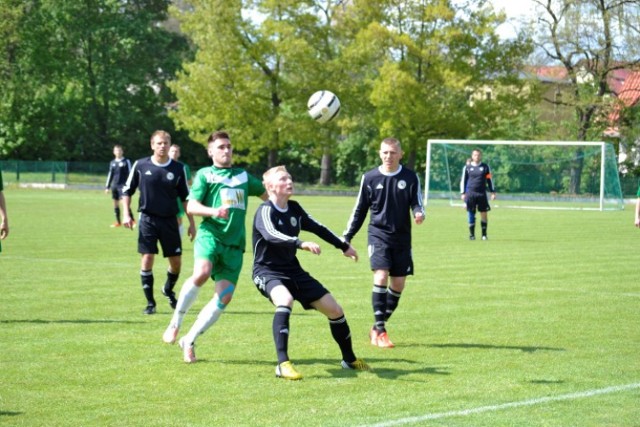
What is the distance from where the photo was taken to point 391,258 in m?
9.88

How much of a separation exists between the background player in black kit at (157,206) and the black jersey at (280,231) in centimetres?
354

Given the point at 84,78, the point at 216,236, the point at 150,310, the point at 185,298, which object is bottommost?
the point at 150,310

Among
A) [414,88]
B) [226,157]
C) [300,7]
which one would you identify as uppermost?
[300,7]

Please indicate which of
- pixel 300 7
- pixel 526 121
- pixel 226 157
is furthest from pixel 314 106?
pixel 526 121

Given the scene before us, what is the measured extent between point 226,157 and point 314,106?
4.90 meters

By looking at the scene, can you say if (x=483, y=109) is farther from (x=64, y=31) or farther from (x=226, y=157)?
(x=226, y=157)

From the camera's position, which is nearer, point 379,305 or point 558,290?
point 379,305

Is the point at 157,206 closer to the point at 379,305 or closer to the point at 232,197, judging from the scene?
the point at 232,197

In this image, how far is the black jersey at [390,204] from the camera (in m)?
9.87

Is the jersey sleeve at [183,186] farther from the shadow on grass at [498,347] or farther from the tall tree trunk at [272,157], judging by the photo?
the tall tree trunk at [272,157]

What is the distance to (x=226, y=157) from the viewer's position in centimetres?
893

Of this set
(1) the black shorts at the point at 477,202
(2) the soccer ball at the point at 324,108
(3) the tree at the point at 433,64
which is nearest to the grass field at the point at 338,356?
(2) the soccer ball at the point at 324,108

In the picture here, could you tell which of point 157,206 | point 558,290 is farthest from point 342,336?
point 558,290

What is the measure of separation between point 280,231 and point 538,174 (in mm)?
36975
